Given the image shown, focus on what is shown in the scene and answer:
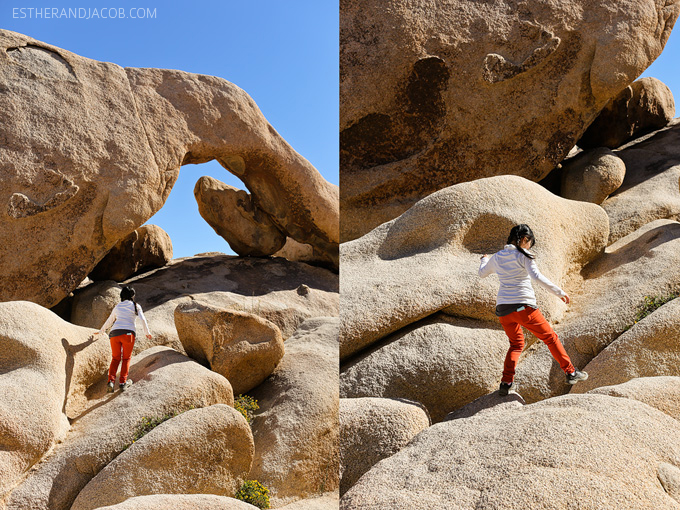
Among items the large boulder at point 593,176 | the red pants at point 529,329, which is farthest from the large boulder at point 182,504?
the large boulder at point 593,176

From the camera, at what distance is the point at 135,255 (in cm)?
684

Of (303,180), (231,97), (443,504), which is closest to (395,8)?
(303,180)

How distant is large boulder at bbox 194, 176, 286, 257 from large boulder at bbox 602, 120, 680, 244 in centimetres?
398

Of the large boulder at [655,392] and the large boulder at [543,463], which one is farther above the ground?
the large boulder at [655,392]

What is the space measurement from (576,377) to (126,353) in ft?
9.99

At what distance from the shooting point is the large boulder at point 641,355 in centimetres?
348

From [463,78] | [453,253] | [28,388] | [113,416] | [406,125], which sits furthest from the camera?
[406,125]

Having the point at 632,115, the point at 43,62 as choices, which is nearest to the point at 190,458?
the point at 43,62

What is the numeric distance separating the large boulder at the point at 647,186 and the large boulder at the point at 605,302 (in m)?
0.89

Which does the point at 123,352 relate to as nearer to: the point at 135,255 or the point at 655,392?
the point at 135,255

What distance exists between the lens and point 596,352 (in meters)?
3.72

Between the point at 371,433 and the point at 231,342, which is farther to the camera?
the point at 231,342

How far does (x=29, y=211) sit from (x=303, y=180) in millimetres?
3734

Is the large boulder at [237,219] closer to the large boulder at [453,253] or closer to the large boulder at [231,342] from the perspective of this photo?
the large boulder at [231,342]
